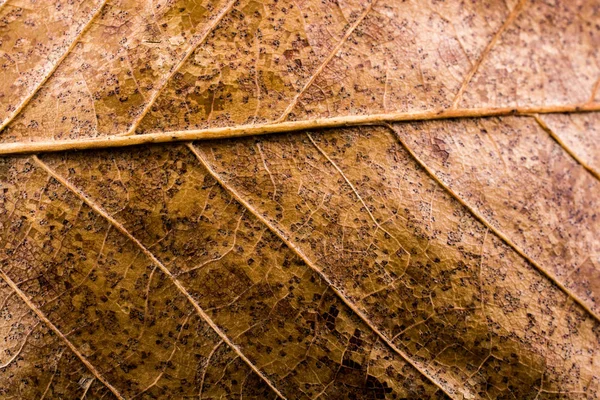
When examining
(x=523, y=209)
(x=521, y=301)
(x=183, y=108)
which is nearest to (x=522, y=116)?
(x=523, y=209)

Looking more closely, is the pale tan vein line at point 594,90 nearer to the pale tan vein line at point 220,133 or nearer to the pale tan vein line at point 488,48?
the pale tan vein line at point 488,48

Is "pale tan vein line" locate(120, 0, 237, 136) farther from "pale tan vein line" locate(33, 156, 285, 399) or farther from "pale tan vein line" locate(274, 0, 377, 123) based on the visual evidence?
"pale tan vein line" locate(274, 0, 377, 123)

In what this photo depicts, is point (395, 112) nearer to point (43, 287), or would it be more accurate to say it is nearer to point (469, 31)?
point (469, 31)

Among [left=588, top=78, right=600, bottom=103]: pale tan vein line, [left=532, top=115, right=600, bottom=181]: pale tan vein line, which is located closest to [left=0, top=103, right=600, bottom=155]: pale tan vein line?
[left=532, top=115, right=600, bottom=181]: pale tan vein line

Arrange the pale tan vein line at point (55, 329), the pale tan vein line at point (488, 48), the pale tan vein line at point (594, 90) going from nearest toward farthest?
the pale tan vein line at point (55, 329)
the pale tan vein line at point (488, 48)
the pale tan vein line at point (594, 90)

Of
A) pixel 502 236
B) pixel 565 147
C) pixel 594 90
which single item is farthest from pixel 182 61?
pixel 594 90

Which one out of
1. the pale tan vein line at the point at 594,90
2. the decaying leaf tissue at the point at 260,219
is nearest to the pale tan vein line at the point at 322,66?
the decaying leaf tissue at the point at 260,219

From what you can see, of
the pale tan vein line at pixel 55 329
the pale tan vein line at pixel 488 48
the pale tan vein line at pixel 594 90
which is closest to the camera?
the pale tan vein line at pixel 55 329

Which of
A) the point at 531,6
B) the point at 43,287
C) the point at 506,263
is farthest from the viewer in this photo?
the point at 531,6
